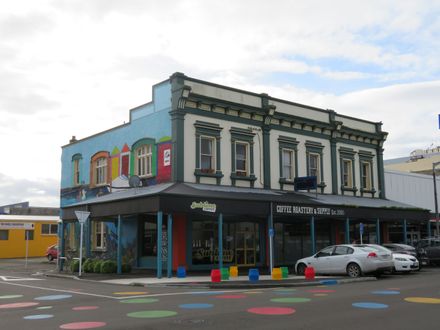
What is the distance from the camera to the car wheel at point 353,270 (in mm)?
19781

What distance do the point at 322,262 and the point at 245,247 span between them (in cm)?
654

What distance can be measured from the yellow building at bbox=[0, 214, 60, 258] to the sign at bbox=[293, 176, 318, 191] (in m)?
25.9

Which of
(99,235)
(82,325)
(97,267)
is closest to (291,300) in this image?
(82,325)

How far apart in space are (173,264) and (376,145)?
18.1 m

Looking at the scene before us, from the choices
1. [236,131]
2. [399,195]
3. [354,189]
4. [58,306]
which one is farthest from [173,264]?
[399,195]

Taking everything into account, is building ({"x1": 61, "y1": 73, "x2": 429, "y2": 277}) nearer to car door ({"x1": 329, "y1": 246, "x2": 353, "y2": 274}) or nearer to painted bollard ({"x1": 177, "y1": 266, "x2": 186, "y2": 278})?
painted bollard ({"x1": 177, "y1": 266, "x2": 186, "y2": 278})

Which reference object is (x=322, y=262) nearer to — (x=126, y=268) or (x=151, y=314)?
(x=126, y=268)

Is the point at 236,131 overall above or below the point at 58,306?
above

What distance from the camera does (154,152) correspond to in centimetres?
2572

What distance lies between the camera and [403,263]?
21578mm

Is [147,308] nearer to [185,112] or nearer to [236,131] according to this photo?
[185,112]

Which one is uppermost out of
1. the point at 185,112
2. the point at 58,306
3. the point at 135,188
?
the point at 185,112

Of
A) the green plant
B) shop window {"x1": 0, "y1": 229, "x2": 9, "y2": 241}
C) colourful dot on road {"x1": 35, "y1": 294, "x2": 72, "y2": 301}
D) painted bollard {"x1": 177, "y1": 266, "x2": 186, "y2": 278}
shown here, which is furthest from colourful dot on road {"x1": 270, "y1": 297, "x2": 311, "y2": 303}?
shop window {"x1": 0, "y1": 229, "x2": 9, "y2": 241}

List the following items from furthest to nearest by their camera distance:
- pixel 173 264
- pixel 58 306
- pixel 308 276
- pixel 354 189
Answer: pixel 354 189 < pixel 173 264 < pixel 308 276 < pixel 58 306
